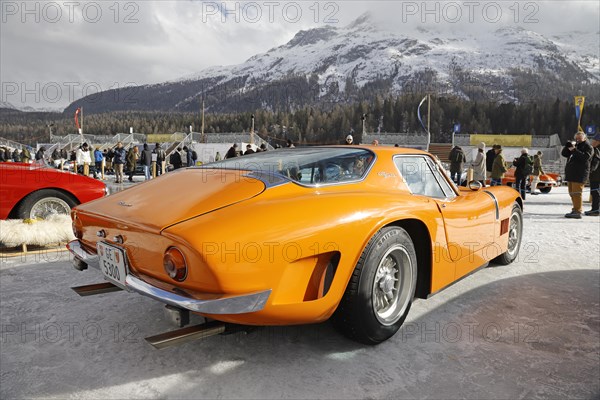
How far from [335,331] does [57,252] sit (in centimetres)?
336

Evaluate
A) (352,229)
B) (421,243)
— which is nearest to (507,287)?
(421,243)

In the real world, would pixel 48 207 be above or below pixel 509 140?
below

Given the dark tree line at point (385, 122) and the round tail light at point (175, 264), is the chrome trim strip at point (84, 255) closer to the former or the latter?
the round tail light at point (175, 264)

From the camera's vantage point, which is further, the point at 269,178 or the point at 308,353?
the point at 269,178

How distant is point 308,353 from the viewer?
227 cm

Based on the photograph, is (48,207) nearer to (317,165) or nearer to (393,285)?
(317,165)

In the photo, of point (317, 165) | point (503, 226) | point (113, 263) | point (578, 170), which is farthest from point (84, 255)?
point (578, 170)

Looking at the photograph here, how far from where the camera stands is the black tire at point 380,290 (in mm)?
2174

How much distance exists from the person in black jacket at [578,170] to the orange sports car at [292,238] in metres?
5.90

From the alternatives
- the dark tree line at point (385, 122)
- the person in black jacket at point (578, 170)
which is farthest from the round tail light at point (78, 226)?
the dark tree line at point (385, 122)

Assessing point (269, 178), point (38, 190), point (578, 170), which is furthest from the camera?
point (578, 170)

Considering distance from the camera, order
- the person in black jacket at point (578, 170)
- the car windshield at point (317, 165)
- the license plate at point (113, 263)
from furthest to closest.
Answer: the person in black jacket at point (578, 170), the car windshield at point (317, 165), the license plate at point (113, 263)

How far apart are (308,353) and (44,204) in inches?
167

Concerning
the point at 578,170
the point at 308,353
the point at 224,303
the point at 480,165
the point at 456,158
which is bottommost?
the point at 308,353
